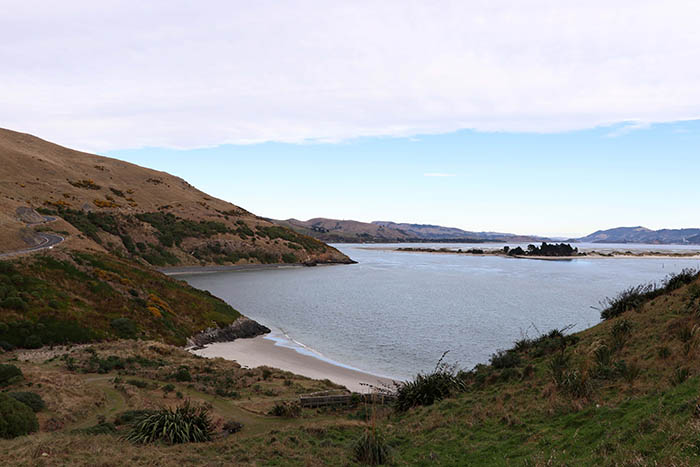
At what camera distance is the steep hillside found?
95.6 m

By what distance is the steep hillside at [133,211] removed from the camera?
95625mm

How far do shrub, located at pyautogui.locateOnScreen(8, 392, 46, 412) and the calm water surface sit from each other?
18933mm

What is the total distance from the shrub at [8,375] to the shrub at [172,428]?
300 inches

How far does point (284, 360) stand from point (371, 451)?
21.4m

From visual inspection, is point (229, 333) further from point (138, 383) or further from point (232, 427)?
point (232, 427)

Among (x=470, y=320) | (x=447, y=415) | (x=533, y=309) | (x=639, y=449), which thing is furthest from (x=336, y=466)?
(x=533, y=309)

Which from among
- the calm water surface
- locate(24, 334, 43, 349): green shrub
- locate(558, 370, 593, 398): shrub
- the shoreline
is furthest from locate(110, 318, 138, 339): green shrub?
the shoreline

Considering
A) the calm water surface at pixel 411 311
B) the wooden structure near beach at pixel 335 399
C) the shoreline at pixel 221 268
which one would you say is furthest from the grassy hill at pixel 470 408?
the shoreline at pixel 221 268

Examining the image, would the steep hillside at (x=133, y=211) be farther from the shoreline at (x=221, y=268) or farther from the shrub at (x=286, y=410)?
the shrub at (x=286, y=410)

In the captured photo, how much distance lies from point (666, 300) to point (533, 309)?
3405 centimetres

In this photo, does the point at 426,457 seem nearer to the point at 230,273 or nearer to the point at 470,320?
the point at 470,320

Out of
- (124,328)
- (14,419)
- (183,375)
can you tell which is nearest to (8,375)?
(14,419)

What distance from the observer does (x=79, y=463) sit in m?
9.95

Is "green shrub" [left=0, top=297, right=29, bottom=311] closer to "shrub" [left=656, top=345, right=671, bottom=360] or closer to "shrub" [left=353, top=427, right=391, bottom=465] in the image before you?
"shrub" [left=353, top=427, right=391, bottom=465]
